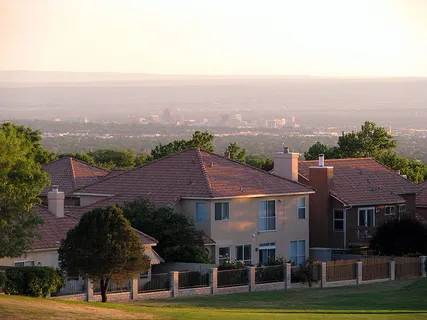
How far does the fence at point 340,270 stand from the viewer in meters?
58.2

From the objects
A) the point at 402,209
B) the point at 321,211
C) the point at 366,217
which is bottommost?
the point at 366,217

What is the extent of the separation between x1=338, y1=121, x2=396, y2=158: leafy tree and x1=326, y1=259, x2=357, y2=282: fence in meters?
45.2

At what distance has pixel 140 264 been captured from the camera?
154ft

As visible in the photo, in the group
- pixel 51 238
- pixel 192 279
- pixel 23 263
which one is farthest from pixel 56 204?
pixel 192 279

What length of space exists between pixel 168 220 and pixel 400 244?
14.1 meters

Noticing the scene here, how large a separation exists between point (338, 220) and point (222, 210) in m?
10.2

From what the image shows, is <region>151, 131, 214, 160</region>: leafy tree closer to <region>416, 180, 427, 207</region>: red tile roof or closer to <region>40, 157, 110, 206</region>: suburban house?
<region>40, 157, 110, 206</region>: suburban house

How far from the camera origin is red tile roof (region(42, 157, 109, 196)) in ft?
247

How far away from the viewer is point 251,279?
54.3 meters

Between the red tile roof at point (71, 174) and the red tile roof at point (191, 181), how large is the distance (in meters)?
5.57

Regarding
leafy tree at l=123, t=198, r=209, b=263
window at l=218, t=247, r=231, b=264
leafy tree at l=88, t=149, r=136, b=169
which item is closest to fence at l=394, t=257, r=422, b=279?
window at l=218, t=247, r=231, b=264

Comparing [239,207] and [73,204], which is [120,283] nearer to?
[239,207]

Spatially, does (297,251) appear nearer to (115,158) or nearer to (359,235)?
(359,235)

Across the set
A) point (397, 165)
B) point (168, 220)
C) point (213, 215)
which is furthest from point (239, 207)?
point (397, 165)
